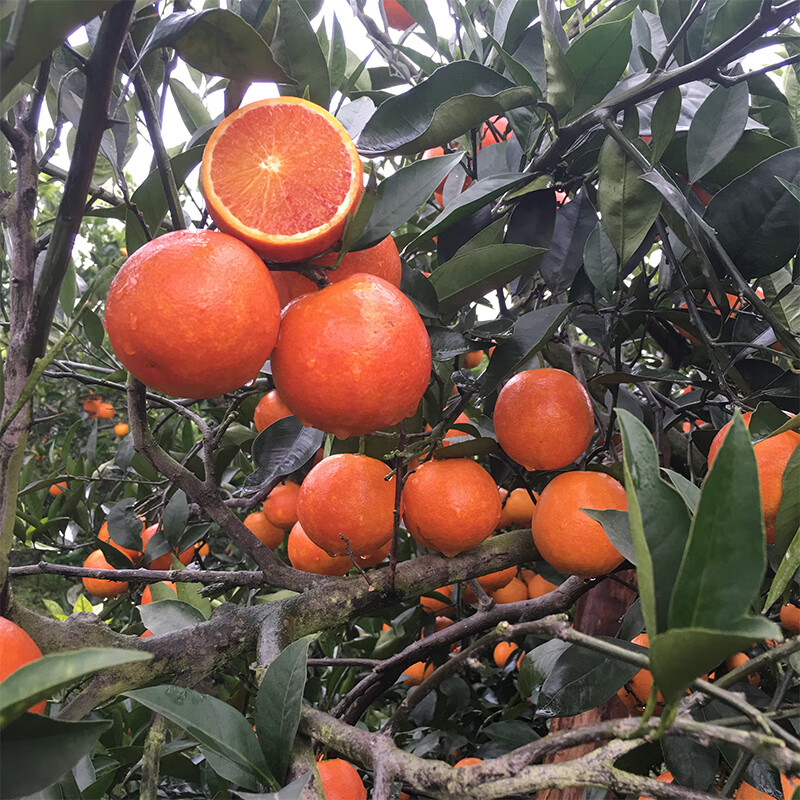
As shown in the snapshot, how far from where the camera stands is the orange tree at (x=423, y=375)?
0.39 meters

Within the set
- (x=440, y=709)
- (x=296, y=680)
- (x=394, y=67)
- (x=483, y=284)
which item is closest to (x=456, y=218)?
(x=483, y=284)

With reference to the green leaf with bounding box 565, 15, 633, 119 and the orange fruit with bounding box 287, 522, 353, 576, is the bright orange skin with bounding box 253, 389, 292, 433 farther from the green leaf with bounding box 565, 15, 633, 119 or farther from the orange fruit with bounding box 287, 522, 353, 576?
the green leaf with bounding box 565, 15, 633, 119

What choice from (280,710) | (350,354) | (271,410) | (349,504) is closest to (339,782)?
(280,710)

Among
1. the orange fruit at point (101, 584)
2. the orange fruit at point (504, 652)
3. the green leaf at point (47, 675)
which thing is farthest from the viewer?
the orange fruit at point (504, 652)

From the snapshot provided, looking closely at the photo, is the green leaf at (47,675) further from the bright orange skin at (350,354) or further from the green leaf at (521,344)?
the green leaf at (521,344)

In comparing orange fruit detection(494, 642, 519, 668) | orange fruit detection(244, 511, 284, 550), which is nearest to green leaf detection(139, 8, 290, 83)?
orange fruit detection(244, 511, 284, 550)

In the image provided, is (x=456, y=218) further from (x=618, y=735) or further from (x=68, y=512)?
(x=68, y=512)

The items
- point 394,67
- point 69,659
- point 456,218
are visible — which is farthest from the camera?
point 394,67

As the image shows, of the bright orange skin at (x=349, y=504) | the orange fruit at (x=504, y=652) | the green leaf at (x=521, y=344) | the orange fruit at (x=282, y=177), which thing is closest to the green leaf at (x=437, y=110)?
the orange fruit at (x=282, y=177)

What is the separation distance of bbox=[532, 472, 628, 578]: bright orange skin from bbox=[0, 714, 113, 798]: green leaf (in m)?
0.50

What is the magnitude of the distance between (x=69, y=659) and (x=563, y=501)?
1.77 ft

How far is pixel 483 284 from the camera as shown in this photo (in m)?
0.72

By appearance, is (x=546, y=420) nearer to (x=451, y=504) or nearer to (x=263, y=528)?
(x=451, y=504)

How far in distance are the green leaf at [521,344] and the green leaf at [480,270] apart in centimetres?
5
